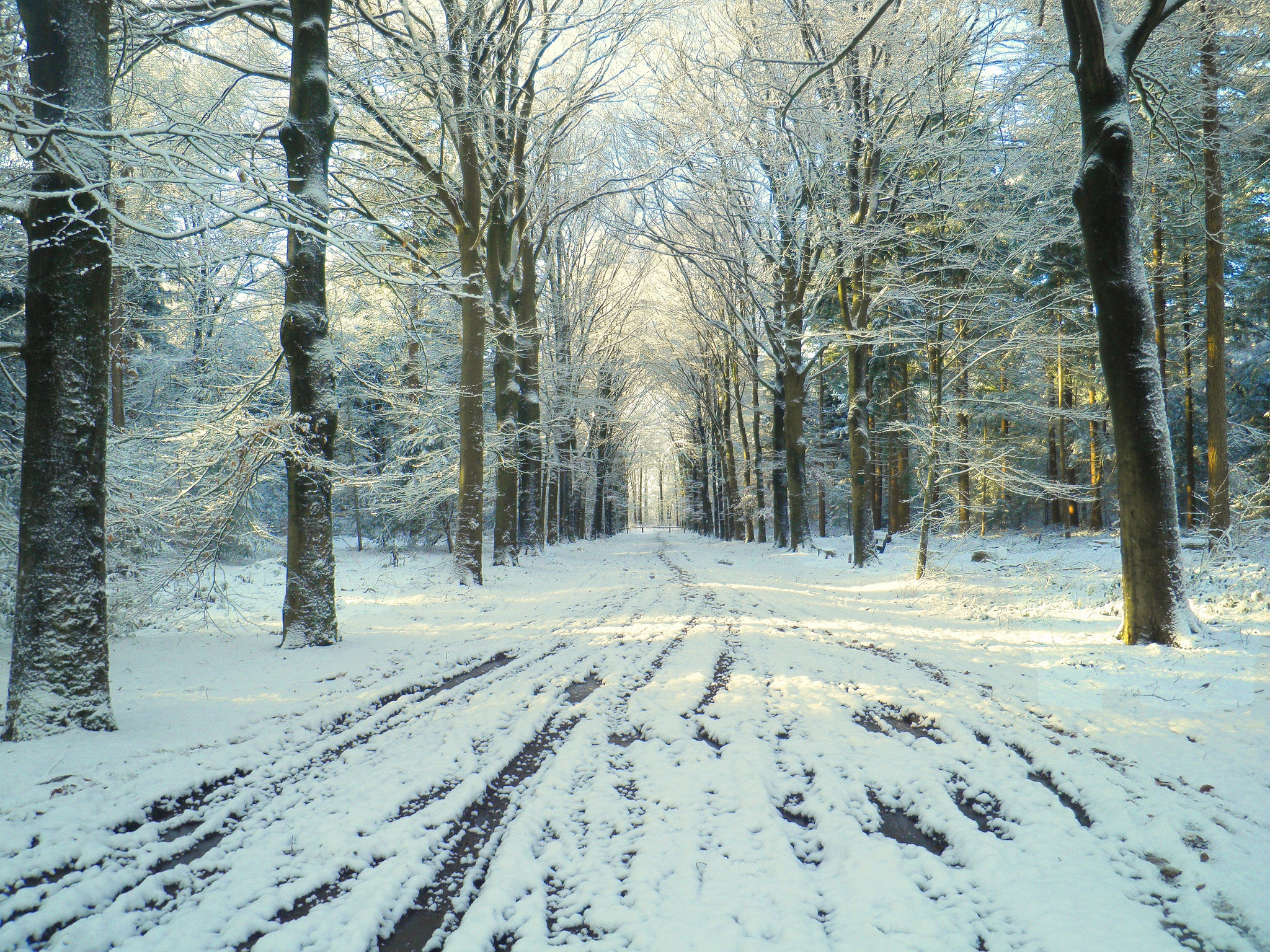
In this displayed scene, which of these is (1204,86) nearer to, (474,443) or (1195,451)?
(474,443)

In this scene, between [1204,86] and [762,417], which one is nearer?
[1204,86]

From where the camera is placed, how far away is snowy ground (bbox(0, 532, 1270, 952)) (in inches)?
75.4

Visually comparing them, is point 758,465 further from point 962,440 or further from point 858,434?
point 962,440

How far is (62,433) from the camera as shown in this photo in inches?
140

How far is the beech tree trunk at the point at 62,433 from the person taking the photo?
11.4ft

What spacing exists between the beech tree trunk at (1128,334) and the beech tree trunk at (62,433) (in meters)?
8.02

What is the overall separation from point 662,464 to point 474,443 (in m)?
59.4

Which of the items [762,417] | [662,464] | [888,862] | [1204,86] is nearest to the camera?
[888,862]

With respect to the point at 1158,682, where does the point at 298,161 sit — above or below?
above

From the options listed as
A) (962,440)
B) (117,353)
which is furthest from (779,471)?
(117,353)

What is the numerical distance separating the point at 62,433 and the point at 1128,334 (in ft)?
28.1

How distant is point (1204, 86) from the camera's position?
9453mm

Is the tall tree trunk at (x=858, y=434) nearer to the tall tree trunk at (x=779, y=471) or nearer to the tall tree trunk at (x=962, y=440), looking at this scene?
the tall tree trunk at (x=962, y=440)

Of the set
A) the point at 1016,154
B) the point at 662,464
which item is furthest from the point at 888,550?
the point at 662,464
